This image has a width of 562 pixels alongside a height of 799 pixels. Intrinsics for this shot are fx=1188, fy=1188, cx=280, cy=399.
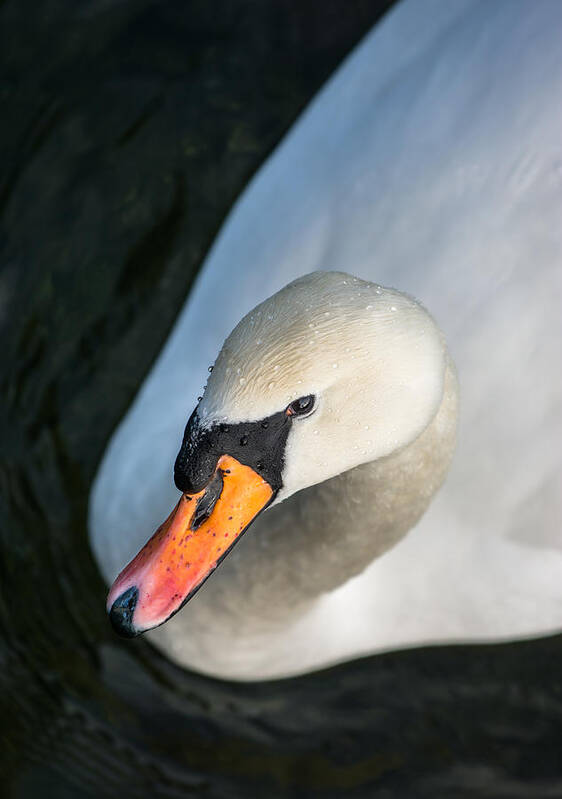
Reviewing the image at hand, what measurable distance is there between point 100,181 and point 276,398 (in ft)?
9.49

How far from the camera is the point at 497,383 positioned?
3.80 meters

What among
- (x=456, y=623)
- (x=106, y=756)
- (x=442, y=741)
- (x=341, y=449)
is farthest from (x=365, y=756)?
(x=341, y=449)

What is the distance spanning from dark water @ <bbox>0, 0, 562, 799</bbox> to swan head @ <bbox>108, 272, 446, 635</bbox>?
52.9 inches

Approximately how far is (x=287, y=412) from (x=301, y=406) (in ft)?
0.12

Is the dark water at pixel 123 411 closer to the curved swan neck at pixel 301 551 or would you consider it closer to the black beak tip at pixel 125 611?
the curved swan neck at pixel 301 551

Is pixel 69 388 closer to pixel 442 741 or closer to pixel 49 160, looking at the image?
pixel 49 160

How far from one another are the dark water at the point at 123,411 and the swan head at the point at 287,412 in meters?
1.34

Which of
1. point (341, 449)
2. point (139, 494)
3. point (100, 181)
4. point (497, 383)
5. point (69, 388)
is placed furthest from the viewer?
point (100, 181)

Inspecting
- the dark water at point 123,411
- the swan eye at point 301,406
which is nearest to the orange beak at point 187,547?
the swan eye at point 301,406

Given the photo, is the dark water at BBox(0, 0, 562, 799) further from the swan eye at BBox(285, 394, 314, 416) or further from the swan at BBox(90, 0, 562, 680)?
the swan eye at BBox(285, 394, 314, 416)

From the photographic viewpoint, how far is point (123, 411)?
16.0ft

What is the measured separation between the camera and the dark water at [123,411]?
427 cm

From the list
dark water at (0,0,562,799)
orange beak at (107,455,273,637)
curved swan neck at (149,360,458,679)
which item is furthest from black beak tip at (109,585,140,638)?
dark water at (0,0,562,799)

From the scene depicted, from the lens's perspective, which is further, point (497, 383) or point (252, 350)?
point (497, 383)
